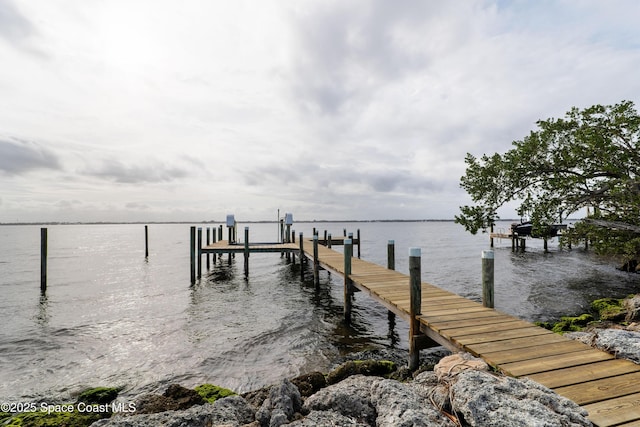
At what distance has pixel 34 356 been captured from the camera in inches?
331

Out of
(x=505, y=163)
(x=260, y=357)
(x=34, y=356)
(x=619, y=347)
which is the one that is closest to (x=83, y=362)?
(x=34, y=356)

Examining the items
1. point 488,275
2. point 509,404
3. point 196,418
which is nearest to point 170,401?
point 196,418

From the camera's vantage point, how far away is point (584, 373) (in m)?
3.90

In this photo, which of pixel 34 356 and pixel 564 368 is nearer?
pixel 564 368

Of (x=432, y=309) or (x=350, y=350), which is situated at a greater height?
(x=432, y=309)

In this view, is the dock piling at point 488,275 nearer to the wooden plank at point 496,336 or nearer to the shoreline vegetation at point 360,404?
the wooden plank at point 496,336

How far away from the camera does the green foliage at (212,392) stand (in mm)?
5897

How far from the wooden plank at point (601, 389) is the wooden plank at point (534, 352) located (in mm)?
746

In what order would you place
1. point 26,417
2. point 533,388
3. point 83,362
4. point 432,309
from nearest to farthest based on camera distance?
1. point 533,388
2. point 26,417
3. point 432,309
4. point 83,362

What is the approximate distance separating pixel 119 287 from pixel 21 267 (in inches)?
579

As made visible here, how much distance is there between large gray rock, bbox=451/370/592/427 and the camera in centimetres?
282

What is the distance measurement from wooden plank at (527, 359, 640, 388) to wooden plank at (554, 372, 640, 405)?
0.27ft

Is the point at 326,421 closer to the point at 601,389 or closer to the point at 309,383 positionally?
the point at 309,383

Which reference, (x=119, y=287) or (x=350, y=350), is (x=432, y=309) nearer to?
(x=350, y=350)
